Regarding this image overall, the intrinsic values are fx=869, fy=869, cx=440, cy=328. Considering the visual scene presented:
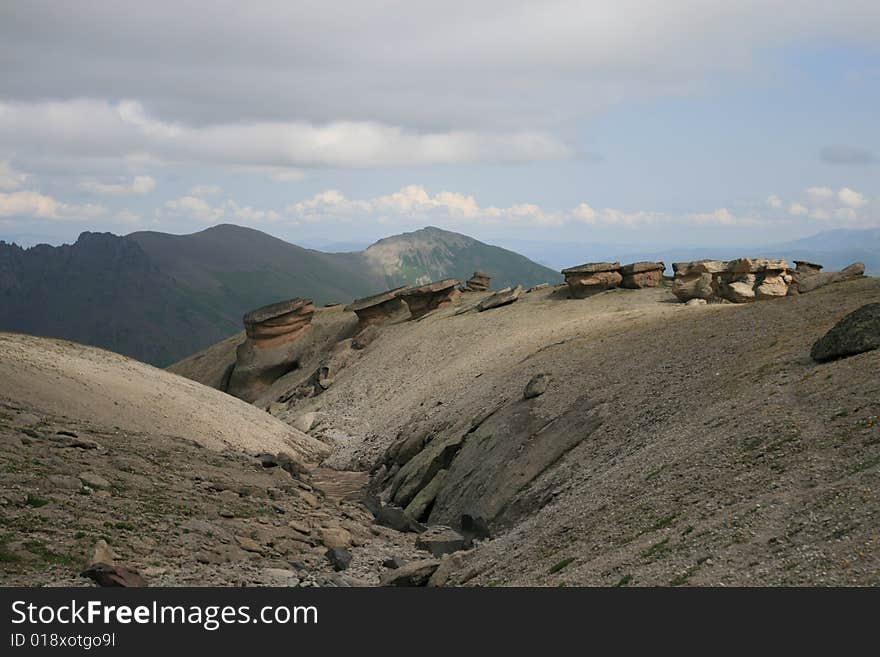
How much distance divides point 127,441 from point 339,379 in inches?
1069

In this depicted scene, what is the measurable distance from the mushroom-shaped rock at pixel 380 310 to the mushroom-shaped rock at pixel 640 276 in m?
16.6

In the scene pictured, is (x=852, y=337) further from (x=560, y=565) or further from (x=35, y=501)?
(x=35, y=501)

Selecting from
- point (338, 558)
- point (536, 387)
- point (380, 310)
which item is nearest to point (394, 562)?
point (338, 558)

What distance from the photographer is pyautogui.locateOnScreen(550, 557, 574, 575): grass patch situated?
16.0 metres

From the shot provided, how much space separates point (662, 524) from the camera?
16.0m

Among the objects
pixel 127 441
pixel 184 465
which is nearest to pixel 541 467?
pixel 184 465

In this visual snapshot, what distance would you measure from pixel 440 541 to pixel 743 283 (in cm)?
3167

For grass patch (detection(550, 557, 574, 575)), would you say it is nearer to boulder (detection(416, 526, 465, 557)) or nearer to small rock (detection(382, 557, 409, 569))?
small rock (detection(382, 557, 409, 569))

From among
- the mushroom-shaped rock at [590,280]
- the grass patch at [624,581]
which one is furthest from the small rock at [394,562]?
the mushroom-shaped rock at [590,280]

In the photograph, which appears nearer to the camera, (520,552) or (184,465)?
(520,552)

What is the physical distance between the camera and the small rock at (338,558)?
20359mm

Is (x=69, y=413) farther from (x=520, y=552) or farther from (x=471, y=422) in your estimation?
(x=520, y=552)

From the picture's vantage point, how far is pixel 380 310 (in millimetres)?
64250

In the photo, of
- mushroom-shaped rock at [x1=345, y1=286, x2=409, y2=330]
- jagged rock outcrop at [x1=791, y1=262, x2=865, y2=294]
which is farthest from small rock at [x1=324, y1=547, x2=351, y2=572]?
mushroom-shaped rock at [x1=345, y1=286, x2=409, y2=330]
